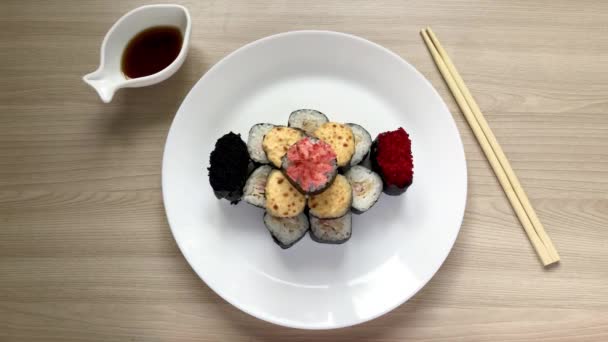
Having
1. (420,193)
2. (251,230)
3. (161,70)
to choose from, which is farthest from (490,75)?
(161,70)

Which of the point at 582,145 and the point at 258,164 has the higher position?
the point at 582,145

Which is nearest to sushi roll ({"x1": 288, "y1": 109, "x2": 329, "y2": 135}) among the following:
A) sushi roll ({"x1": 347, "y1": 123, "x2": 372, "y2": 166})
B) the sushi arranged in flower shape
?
the sushi arranged in flower shape

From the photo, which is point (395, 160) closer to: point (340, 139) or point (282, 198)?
Result: point (340, 139)

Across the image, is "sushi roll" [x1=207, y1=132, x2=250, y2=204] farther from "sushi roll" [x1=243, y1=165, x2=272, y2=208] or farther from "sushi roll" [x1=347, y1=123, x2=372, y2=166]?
"sushi roll" [x1=347, y1=123, x2=372, y2=166]

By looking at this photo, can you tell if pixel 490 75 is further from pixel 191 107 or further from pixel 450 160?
pixel 191 107

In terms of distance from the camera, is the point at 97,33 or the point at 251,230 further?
the point at 97,33

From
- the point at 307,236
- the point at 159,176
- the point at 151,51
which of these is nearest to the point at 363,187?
the point at 307,236
